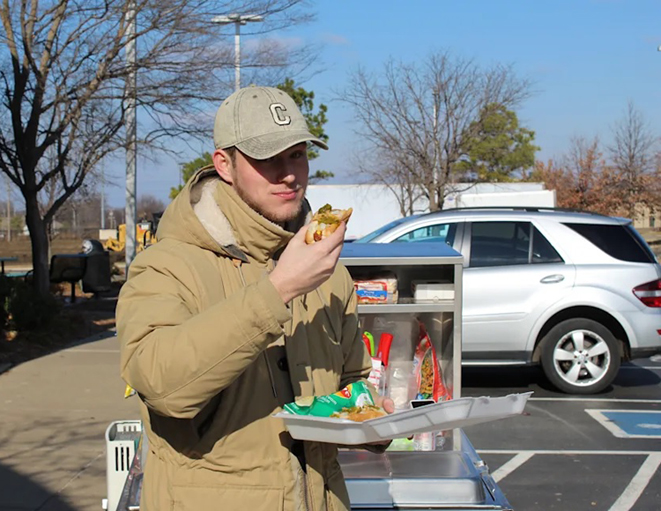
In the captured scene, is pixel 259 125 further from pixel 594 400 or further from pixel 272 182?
pixel 594 400

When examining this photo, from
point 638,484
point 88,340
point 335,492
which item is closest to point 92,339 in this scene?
point 88,340

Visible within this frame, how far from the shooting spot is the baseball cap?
199cm

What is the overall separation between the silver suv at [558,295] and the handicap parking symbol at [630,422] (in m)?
0.65

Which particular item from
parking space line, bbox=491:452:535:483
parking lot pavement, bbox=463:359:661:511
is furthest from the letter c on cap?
parking space line, bbox=491:452:535:483

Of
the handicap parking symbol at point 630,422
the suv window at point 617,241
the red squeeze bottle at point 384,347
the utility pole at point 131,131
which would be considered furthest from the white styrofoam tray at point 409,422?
the utility pole at point 131,131

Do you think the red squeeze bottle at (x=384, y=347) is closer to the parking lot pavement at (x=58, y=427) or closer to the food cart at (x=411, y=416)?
the food cart at (x=411, y=416)

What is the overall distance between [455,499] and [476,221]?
5.84 m

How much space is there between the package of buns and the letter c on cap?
3080mm

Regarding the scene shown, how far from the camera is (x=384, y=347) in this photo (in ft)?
16.6

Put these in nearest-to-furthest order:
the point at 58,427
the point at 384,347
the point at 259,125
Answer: the point at 259,125 → the point at 384,347 → the point at 58,427

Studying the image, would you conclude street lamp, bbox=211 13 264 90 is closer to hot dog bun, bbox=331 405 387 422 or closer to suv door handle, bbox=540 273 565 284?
suv door handle, bbox=540 273 565 284

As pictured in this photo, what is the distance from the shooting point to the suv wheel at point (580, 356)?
8875mm

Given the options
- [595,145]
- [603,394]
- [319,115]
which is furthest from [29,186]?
[595,145]

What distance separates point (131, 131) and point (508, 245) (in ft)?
21.2
